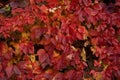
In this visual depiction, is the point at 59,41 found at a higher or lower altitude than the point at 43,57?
higher

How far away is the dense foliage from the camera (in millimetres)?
2426

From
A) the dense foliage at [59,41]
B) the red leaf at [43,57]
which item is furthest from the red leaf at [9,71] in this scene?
the red leaf at [43,57]

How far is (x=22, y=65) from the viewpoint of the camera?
2412 millimetres

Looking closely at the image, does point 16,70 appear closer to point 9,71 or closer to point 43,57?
point 9,71

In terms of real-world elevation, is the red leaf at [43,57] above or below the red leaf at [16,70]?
above

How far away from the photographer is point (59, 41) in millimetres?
2410

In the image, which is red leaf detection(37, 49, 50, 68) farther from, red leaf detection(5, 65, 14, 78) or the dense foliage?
red leaf detection(5, 65, 14, 78)

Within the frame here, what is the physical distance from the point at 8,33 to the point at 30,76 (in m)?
0.45

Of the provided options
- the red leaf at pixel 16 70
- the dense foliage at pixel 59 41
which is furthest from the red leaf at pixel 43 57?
the red leaf at pixel 16 70

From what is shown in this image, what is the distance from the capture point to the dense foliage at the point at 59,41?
2.43 m

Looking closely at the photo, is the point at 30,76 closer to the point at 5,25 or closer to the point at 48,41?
the point at 48,41

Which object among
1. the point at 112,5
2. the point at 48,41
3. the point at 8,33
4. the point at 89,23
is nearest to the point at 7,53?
the point at 8,33

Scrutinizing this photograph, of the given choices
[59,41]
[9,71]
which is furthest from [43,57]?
[9,71]

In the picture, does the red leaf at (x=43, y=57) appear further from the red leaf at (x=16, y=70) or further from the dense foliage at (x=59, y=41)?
the red leaf at (x=16, y=70)
